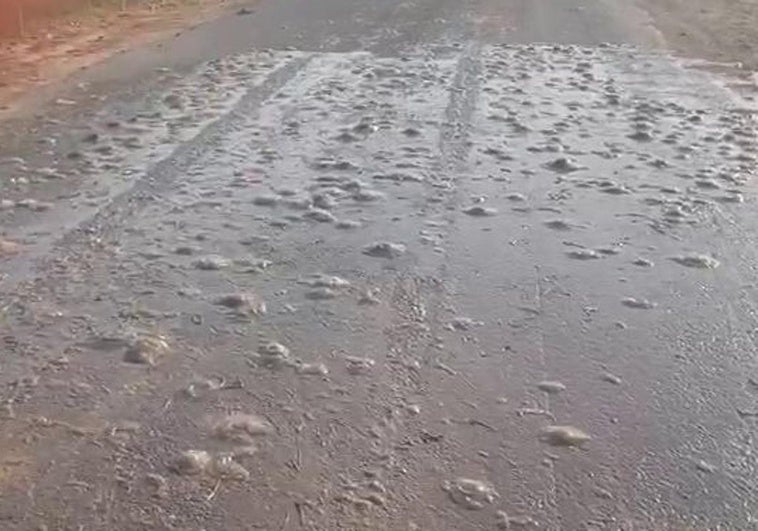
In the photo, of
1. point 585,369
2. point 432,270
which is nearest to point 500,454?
point 585,369

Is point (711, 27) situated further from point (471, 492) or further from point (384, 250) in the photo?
point (471, 492)

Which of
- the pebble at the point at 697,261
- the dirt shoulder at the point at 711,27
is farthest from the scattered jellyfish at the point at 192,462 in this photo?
→ the dirt shoulder at the point at 711,27

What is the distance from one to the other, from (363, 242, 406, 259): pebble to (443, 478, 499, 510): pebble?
189cm

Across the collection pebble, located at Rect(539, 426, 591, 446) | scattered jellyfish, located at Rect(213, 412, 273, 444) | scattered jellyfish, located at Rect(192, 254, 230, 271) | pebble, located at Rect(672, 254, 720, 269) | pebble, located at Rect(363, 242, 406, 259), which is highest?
scattered jellyfish, located at Rect(213, 412, 273, 444)

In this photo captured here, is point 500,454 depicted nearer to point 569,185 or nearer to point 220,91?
point 569,185

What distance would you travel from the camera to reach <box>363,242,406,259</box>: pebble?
493cm

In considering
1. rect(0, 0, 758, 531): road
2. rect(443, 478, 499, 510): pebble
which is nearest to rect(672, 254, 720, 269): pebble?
rect(0, 0, 758, 531): road

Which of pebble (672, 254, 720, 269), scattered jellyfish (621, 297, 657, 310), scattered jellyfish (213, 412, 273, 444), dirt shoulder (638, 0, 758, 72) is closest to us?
scattered jellyfish (213, 412, 273, 444)

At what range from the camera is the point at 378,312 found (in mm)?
4332

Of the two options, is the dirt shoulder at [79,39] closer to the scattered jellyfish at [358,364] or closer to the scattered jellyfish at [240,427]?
the scattered jellyfish at [358,364]

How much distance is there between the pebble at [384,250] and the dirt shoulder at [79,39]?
371 cm

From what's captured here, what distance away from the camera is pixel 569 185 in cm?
599

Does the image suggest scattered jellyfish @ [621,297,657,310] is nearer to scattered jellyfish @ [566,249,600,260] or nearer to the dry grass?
scattered jellyfish @ [566,249,600,260]

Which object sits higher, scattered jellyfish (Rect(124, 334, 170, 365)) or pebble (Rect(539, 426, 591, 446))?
pebble (Rect(539, 426, 591, 446))
